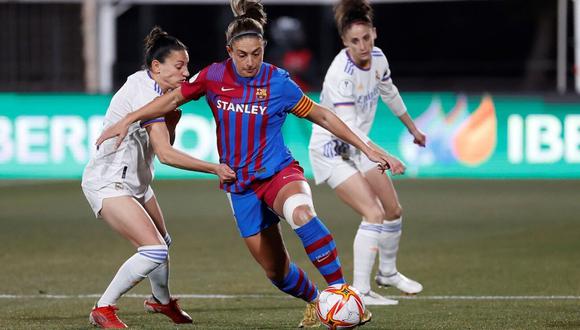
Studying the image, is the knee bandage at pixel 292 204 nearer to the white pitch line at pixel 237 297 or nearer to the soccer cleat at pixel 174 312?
the soccer cleat at pixel 174 312

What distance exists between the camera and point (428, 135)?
17.7m

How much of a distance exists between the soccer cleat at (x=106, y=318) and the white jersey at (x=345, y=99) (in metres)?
2.18

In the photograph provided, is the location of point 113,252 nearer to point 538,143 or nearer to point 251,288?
point 251,288

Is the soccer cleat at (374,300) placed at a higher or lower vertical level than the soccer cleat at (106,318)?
lower

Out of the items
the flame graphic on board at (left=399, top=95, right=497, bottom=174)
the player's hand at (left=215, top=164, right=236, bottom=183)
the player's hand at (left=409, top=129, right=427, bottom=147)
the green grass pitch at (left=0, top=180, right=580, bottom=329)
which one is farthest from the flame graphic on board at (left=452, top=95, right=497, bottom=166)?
the player's hand at (left=215, top=164, right=236, bottom=183)

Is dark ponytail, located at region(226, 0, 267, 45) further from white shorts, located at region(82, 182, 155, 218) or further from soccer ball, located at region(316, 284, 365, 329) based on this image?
soccer ball, located at region(316, 284, 365, 329)

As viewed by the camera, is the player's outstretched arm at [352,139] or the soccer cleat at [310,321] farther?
the soccer cleat at [310,321]

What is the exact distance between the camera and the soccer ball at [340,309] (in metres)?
6.74

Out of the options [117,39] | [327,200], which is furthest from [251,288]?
[117,39]

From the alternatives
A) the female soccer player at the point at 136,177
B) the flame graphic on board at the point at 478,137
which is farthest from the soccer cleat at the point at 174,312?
the flame graphic on board at the point at 478,137

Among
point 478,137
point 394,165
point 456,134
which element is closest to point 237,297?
point 394,165

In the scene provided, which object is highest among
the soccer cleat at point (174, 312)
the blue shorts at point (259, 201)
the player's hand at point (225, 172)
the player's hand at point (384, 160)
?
the player's hand at point (384, 160)

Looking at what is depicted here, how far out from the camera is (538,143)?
17547mm

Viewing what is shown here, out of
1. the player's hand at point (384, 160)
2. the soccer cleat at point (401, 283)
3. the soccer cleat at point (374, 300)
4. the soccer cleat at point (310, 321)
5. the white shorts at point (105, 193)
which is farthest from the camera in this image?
the soccer cleat at point (401, 283)
